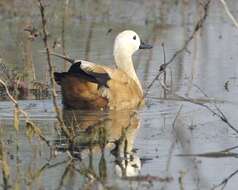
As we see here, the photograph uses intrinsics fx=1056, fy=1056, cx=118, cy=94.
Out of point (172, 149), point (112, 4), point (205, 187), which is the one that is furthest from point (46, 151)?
point (112, 4)

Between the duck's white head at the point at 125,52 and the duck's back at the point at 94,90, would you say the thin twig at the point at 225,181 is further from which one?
the duck's white head at the point at 125,52

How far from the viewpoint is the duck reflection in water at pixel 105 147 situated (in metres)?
6.55

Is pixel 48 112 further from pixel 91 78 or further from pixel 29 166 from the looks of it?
pixel 29 166

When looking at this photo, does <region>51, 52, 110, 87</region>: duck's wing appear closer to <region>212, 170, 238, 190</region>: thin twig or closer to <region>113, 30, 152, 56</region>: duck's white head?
<region>113, 30, 152, 56</region>: duck's white head

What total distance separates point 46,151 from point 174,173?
1083 mm

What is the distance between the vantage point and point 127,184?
6.13 m

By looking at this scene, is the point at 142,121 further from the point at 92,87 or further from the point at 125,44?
the point at 125,44

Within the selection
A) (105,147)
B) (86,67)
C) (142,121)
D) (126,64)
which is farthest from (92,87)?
(105,147)

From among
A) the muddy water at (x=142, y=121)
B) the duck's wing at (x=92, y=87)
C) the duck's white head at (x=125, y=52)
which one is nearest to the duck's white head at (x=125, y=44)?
the duck's white head at (x=125, y=52)

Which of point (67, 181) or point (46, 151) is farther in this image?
point (46, 151)

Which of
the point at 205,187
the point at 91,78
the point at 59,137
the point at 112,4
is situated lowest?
the point at 205,187

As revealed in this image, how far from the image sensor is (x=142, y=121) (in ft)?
27.8

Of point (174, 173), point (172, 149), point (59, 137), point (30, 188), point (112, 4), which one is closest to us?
point (30, 188)

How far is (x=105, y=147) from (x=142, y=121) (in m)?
1.35
